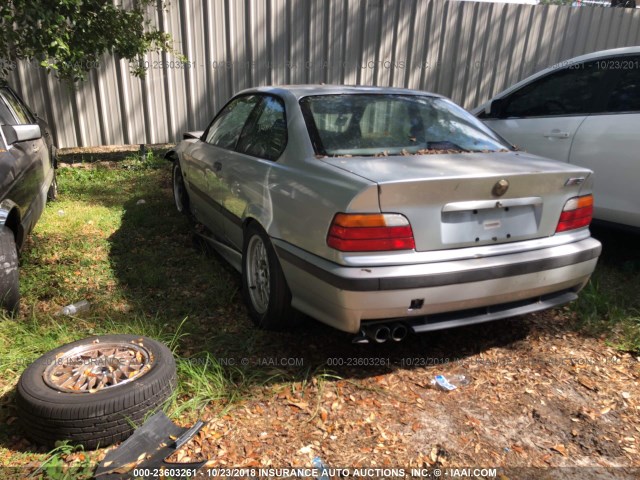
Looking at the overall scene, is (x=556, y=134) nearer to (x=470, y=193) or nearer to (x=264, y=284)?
(x=470, y=193)

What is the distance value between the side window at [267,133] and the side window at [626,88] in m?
2.82

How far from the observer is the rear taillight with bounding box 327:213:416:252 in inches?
94.3

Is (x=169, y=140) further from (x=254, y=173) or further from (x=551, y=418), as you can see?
(x=551, y=418)

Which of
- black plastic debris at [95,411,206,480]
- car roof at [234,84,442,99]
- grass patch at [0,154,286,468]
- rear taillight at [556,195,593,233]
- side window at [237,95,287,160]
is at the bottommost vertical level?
grass patch at [0,154,286,468]

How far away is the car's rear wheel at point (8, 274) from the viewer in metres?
3.15

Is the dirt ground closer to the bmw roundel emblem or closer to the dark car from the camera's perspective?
the bmw roundel emblem

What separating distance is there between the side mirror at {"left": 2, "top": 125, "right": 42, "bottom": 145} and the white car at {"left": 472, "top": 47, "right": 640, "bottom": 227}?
429 centimetres

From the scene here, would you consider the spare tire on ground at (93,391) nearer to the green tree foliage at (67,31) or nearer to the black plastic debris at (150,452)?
the black plastic debris at (150,452)

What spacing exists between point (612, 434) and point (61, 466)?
258 cm

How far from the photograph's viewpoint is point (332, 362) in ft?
9.70

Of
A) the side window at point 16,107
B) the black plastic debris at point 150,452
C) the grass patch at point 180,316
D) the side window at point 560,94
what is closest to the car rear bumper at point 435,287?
the grass patch at point 180,316

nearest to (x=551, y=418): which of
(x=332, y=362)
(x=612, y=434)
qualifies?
(x=612, y=434)

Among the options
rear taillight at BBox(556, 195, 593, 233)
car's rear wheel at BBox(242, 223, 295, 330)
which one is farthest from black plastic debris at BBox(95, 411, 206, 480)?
rear taillight at BBox(556, 195, 593, 233)

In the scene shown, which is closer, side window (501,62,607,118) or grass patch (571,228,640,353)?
grass patch (571,228,640,353)
